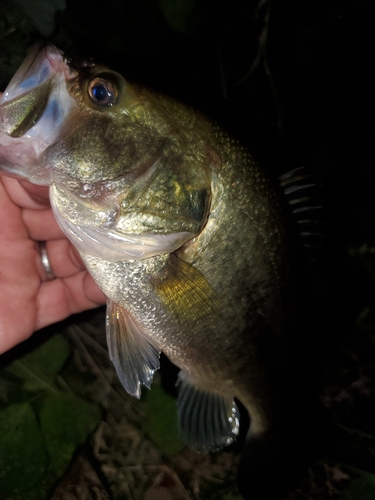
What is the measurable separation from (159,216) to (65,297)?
3.92 ft

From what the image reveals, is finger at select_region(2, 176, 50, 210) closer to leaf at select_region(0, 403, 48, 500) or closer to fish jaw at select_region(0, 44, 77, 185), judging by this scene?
fish jaw at select_region(0, 44, 77, 185)

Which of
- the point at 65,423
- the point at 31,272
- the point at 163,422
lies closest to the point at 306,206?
the point at 31,272

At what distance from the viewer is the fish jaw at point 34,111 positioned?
97 cm

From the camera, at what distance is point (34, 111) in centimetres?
98

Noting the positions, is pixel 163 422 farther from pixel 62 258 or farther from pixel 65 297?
pixel 62 258

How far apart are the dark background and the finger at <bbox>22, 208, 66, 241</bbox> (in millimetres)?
796

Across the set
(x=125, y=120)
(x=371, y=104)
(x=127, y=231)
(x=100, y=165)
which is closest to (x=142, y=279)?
(x=127, y=231)

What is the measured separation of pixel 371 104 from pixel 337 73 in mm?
301

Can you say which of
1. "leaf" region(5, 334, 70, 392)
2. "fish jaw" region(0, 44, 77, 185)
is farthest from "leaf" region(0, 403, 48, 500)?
"fish jaw" region(0, 44, 77, 185)

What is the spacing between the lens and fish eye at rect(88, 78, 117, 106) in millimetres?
1040

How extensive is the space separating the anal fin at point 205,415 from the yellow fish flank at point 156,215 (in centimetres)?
14

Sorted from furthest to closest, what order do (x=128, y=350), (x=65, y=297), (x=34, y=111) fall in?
(x=65, y=297), (x=128, y=350), (x=34, y=111)

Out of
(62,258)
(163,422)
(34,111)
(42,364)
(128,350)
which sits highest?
(34,111)

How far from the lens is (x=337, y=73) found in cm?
223
